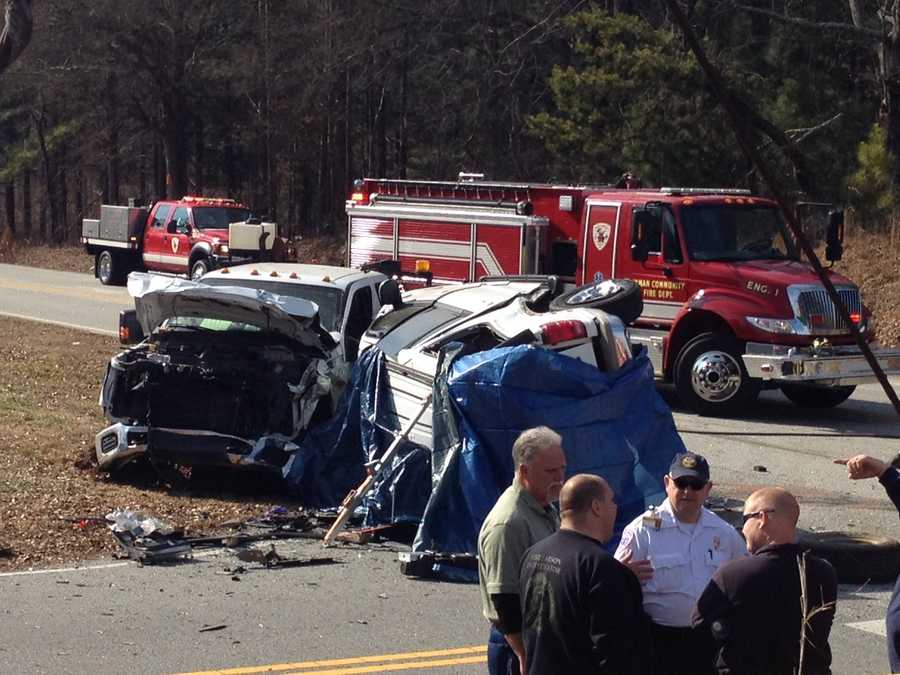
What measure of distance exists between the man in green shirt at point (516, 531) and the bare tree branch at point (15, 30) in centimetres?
1185

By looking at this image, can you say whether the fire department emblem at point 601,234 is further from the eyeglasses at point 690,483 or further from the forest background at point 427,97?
the eyeglasses at point 690,483

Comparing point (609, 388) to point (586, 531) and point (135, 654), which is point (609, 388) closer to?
point (135, 654)

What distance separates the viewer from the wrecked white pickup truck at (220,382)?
34.7ft

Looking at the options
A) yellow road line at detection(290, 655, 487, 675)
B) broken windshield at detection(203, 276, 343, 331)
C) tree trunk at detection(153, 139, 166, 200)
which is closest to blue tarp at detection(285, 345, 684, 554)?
yellow road line at detection(290, 655, 487, 675)

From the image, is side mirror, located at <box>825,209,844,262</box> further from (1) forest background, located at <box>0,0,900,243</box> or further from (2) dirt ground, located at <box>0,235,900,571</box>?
(2) dirt ground, located at <box>0,235,900,571</box>

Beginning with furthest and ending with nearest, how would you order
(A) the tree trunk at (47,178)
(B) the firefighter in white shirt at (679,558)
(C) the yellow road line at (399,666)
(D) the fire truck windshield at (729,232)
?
(A) the tree trunk at (47,178) < (D) the fire truck windshield at (729,232) < (C) the yellow road line at (399,666) < (B) the firefighter in white shirt at (679,558)

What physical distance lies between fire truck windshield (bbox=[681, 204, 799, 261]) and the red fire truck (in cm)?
1

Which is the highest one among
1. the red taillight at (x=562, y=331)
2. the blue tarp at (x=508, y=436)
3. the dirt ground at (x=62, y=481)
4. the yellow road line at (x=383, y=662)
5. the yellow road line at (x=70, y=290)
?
the red taillight at (x=562, y=331)

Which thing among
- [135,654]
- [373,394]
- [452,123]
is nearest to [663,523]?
[135,654]

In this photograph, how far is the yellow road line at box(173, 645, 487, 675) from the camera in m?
6.77

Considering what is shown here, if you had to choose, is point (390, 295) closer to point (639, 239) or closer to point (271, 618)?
point (639, 239)

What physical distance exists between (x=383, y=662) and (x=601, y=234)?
33.6 ft

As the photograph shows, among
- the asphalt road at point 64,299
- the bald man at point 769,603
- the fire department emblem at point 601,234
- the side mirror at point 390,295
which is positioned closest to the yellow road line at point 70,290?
the asphalt road at point 64,299

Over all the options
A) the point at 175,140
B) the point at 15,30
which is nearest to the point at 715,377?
the point at 15,30
